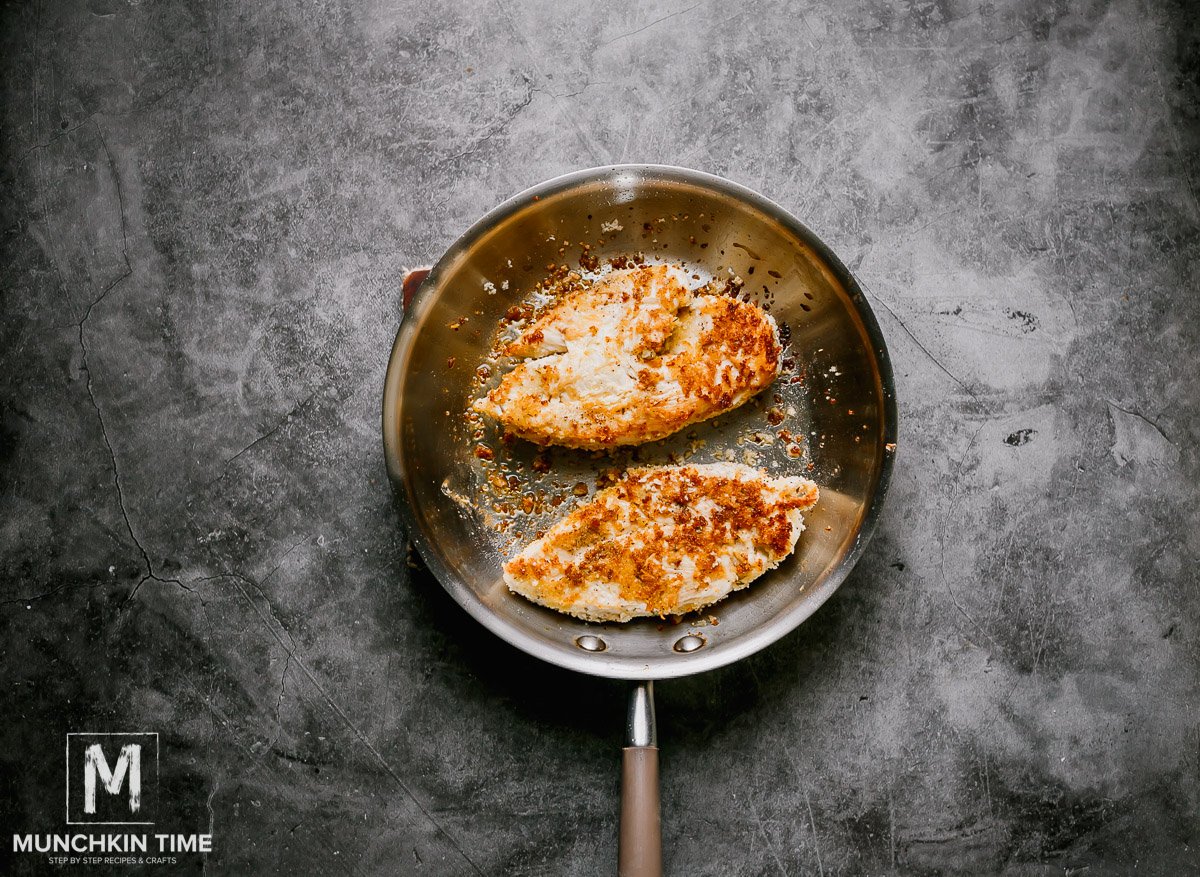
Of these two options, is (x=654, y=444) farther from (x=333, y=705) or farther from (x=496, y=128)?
(x=333, y=705)

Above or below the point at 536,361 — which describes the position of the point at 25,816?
below

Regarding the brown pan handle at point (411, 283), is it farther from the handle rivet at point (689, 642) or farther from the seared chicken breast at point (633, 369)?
the handle rivet at point (689, 642)

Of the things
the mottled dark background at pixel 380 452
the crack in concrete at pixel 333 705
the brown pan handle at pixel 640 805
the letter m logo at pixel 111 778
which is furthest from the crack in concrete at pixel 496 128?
the letter m logo at pixel 111 778

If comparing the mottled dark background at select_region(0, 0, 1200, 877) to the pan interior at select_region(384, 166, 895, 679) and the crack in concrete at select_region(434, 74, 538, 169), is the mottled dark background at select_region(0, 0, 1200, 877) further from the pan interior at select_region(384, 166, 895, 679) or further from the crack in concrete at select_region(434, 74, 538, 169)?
the pan interior at select_region(384, 166, 895, 679)

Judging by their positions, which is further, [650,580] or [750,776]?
[750,776]

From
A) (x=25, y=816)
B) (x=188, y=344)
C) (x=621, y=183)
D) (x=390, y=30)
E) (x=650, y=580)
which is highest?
(x=390, y=30)

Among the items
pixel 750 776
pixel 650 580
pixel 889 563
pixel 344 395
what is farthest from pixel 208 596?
pixel 889 563

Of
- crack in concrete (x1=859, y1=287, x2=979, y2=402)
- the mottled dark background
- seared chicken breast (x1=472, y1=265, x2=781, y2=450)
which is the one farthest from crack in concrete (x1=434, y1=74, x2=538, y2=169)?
crack in concrete (x1=859, y1=287, x2=979, y2=402)

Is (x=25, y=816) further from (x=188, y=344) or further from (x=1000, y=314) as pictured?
(x=1000, y=314)
